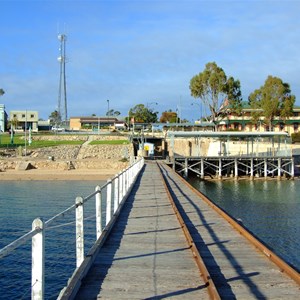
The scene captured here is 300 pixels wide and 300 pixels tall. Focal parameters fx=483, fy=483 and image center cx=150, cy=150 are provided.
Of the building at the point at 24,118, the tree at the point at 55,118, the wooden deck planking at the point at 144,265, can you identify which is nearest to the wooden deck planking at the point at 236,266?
the wooden deck planking at the point at 144,265

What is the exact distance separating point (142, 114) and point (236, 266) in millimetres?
137864

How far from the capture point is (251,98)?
288 feet

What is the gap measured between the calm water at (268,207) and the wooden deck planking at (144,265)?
2476 mm

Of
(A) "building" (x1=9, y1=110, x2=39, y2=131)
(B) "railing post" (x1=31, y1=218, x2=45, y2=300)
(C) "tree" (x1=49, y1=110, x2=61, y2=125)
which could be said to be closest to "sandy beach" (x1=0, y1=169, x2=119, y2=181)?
(B) "railing post" (x1=31, y1=218, x2=45, y2=300)

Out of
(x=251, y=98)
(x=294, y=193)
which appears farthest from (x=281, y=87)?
(x=294, y=193)

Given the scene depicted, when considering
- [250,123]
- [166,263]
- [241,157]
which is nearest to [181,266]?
[166,263]

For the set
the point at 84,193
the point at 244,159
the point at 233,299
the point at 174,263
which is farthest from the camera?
the point at 244,159

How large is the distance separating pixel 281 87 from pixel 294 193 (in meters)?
45.7

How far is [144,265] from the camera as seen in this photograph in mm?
8383

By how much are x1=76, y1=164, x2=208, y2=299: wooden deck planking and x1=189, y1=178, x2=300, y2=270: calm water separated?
2476 mm

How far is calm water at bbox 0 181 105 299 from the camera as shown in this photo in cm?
1193

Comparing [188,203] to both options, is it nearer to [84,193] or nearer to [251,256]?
[251,256]

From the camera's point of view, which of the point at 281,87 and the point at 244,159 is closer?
the point at 244,159

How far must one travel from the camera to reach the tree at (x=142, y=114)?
14475cm
